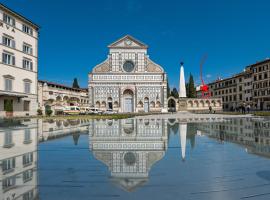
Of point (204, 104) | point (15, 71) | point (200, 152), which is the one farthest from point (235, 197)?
point (204, 104)

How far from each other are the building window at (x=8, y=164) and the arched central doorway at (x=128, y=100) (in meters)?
68.5

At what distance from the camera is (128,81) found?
242 ft

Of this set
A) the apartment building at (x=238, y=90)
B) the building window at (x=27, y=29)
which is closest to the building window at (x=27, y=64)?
the building window at (x=27, y=29)

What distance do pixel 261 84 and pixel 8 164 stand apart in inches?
3428

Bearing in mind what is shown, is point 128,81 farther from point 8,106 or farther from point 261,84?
point 261,84

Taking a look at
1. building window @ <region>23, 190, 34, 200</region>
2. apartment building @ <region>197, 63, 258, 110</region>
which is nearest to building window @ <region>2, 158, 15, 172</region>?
building window @ <region>23, 190, 34, 200</region>

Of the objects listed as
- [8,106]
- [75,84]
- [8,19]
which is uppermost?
[8,19]

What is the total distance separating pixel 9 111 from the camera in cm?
3794

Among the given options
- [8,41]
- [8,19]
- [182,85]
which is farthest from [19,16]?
[182,85]

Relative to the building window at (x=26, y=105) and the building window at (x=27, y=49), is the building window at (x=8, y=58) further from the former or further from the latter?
the building window at (x=26, y=105)

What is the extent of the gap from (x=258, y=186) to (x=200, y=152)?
128 inches

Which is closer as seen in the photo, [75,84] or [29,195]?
[29,195]

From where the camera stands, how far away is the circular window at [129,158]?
225 inches

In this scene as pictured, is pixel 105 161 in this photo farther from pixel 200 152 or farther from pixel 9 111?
pixel 9 111
